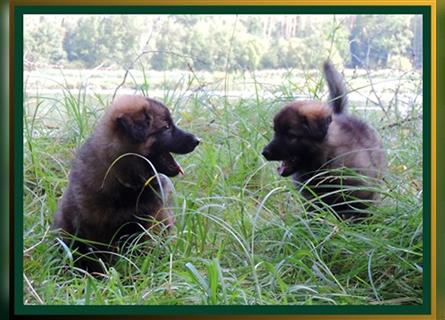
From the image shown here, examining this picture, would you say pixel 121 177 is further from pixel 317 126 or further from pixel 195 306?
pixel 317 126

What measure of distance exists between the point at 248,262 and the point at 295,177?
0.35 metres

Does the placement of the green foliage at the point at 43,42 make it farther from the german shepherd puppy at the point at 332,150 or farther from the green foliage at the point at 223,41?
the german shepherd puppy at the point at 332,150

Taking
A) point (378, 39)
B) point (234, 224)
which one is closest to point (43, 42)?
point (234, 224)

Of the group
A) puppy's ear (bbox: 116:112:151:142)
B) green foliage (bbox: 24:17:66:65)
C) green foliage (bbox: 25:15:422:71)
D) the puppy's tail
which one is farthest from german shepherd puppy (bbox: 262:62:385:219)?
green foliage (bbox: 24:17:66:65)

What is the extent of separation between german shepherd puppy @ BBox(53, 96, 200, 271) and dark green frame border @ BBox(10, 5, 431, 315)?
163 millimetres

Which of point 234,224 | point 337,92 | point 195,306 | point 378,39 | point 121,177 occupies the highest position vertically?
point 378,39

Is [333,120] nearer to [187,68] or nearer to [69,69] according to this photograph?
[187,68]

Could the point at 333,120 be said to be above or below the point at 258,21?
below

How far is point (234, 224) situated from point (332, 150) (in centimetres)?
44

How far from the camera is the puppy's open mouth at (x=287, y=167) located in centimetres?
344

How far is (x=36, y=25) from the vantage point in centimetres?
343

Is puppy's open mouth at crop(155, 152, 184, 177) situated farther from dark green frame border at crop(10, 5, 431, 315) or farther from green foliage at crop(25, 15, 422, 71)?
dark green frame border at crop(10, 5, 431, 315)

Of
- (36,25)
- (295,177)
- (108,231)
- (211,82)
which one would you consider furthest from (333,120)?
(36,25)

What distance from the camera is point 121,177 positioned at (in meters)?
3.41
